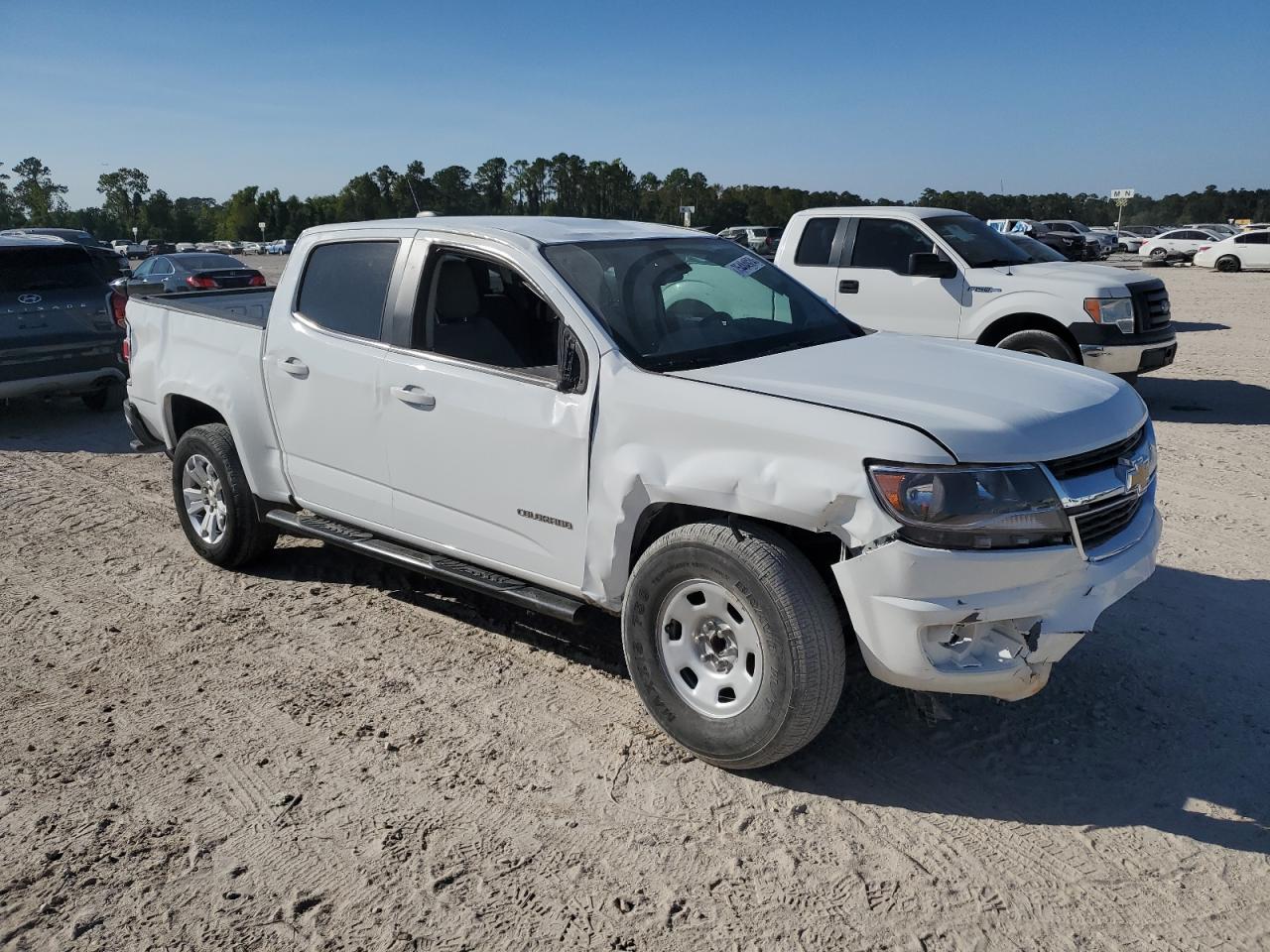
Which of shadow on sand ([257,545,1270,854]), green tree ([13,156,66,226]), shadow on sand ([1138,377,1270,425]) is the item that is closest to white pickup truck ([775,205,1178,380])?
shadow on sand ([1138,377,1270,425])

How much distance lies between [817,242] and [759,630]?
7863mm

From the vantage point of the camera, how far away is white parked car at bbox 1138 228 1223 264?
3703 centimetres

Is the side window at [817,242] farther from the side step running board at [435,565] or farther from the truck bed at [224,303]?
the side step running board at [435,565]

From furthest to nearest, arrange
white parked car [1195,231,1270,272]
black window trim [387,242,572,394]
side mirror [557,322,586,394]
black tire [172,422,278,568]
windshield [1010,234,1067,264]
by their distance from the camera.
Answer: white parked car [1195,231,1270,272]
windshield [1010,234,1067,264]
black tire [172,422,278,568]
black window trim [387,242,572,394]
side mirror [557,322,586,394]

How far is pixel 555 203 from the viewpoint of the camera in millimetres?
66062

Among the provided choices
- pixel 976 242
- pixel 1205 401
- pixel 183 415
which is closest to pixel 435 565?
pixel 183 415

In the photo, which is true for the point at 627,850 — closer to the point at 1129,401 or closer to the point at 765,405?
the point at 765,405

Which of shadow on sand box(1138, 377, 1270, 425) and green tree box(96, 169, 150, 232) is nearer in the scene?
shadow on sand box(1138, 377, 1270, 425)

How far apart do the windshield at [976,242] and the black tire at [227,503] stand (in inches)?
274

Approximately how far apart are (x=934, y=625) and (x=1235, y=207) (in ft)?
371

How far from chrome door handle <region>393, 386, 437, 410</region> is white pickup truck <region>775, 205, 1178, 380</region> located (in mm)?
5338

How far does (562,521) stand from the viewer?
3967 mm

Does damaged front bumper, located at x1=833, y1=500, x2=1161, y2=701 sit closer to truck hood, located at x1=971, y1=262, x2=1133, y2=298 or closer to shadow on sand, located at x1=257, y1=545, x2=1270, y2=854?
shadow on sand, located at x1=257, y1=545, x2=1270, y2=854

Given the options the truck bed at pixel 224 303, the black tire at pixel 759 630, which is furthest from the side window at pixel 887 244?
the black tire at pixel 759 630
